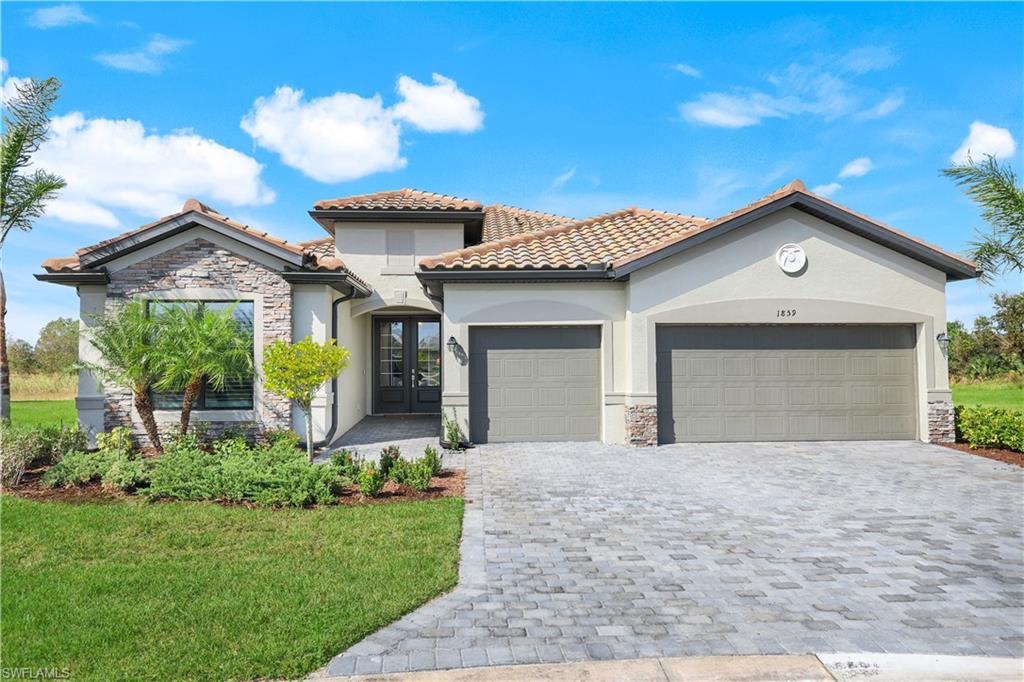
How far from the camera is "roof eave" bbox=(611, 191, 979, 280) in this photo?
11586mm

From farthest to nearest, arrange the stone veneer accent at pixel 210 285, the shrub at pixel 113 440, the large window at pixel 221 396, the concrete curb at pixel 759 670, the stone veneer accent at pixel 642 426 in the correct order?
the stone veneer accent at pixel 642 426, the large window at pixel 221 396, the stone veneer accent at pixel 210 285, the shrub at pixel 113 440, the concrete curb at pixel 759 670

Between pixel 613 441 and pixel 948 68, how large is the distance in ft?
32.7

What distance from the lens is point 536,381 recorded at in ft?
40.2

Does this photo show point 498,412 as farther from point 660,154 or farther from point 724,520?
point 660,154

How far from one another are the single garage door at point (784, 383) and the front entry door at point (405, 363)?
26.1 feet

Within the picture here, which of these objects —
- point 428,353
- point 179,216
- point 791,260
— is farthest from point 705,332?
point 179,216

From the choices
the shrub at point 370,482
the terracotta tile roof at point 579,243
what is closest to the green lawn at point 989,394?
the terracotta tile roof at point 579,243

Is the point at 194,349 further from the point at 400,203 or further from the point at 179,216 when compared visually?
the point at 400,203

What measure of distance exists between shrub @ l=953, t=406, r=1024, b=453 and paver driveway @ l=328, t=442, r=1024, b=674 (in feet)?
6.38

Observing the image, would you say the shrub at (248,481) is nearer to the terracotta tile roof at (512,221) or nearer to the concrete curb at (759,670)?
the concrete curb at (759,670)

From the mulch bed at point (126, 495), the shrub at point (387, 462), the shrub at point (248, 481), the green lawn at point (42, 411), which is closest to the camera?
the shrub at point (248, 481)

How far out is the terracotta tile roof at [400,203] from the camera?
49.6 ft

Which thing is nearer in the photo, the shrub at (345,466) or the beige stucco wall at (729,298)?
the shrub at (345,466)

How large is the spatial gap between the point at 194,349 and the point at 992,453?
15644 millimetres
